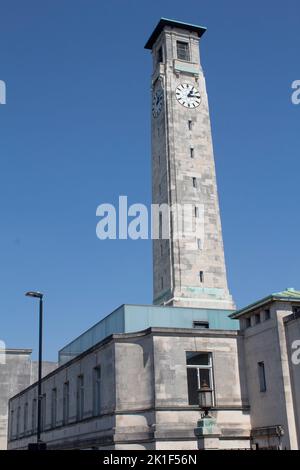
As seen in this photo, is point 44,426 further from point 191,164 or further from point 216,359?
point 191,164

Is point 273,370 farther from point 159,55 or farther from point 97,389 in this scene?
point 159,55

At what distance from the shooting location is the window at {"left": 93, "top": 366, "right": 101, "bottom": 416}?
33016 mm

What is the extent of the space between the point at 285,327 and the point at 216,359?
457 centimetres

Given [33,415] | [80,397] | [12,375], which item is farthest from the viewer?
[12,375]

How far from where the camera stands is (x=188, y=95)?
55469 mm

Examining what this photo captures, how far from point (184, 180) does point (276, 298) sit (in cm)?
2426

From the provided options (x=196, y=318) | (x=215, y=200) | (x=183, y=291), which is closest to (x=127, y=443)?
(x=196, y=318)

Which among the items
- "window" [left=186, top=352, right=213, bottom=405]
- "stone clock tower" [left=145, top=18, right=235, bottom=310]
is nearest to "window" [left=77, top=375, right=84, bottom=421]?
"window" [left=186, top=352, right=213, bottom=405]

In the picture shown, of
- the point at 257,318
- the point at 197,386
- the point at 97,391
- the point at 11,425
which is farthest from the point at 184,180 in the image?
the point at 11,425

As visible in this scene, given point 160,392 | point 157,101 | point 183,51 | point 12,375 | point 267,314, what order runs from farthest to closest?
point 12,375 < point 183,51 < point 157,101 < point 267,314 < point 160,392

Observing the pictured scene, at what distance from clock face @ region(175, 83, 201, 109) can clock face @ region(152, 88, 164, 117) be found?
1687mm

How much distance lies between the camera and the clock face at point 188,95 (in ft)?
180

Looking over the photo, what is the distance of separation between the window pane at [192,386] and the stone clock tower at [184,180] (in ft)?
51.2

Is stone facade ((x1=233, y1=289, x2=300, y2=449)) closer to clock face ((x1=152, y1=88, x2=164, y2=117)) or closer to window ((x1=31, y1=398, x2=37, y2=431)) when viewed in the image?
window ((x1=31, y1=398, x2=37, y2=431))
